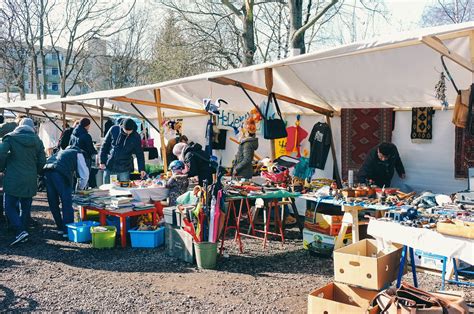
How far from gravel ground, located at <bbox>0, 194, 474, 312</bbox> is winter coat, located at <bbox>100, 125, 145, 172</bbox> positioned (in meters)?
1.58

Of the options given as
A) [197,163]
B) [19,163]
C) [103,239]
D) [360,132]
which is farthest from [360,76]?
[19,163]

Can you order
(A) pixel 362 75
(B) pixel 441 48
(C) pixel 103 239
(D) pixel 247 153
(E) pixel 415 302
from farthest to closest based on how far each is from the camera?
(D) pixel 247 153, (A) pixel 362 75, (C) pixel 103 239, (B) pixel 441 48, (E) pixel 415 302

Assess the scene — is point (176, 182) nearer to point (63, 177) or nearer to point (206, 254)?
point (63, 177)

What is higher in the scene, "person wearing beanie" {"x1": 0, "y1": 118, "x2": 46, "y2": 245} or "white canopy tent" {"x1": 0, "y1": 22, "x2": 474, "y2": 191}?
"white canopy tent" {"x1": 0, "y1": 22, "x2": 474, "y2": 191}

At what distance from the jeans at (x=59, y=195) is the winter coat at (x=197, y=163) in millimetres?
1696

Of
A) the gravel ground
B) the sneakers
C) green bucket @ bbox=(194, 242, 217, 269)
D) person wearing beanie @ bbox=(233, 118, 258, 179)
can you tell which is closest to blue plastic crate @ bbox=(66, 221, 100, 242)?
the gravel ground

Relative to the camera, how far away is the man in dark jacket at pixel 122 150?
7230mm

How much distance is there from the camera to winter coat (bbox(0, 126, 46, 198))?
6.16m

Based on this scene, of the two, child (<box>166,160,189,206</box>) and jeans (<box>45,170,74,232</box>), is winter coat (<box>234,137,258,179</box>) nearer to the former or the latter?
child (<box>166,160,189,206</box>)

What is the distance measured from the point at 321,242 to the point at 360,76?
2.23m

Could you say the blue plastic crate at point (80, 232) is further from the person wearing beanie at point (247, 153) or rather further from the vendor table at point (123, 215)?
the person wearing beanie at point (247, 153)

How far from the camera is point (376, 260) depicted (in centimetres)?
332

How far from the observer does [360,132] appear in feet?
24.4

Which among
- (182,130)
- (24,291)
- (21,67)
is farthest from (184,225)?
(21,67)
